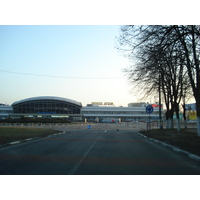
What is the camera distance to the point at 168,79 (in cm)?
2586

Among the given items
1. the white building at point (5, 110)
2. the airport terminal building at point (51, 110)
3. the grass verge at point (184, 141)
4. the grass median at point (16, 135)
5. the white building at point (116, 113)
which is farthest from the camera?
the white building at point (116, 113)

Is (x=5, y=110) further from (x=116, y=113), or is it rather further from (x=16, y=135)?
(x=16, y=135)

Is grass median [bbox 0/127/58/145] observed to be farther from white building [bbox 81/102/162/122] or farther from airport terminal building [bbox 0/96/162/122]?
white building [bbox 81/102/162/122]

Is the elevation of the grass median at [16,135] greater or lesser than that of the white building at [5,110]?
lesser

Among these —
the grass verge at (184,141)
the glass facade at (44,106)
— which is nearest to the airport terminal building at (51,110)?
the glass facade at (44,106)

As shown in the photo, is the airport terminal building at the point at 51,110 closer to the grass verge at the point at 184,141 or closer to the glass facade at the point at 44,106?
the glass facade at the point at 44,106

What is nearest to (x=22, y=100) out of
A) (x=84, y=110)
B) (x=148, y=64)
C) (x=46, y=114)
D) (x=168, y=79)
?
(x=46, y=114)

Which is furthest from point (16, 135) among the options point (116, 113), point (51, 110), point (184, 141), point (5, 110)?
point (116, 113)

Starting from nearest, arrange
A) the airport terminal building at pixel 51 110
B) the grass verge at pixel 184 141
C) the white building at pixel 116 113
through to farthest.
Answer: the grass verge at pixel 184 141 → the airport terminal building at pixel 51 110 → the white building at pixel 116 113

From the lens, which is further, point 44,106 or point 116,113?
point 116,113

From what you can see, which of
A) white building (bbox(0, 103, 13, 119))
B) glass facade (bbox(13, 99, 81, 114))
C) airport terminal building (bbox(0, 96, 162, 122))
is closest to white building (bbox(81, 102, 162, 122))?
airport terminal building (bbox(0, 96, 162, 122))

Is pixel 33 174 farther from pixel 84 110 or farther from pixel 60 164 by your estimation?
pixel 84 110

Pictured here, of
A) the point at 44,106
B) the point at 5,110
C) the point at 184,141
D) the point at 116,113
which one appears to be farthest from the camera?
the point at 116,113

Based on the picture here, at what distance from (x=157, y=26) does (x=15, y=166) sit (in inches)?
429
